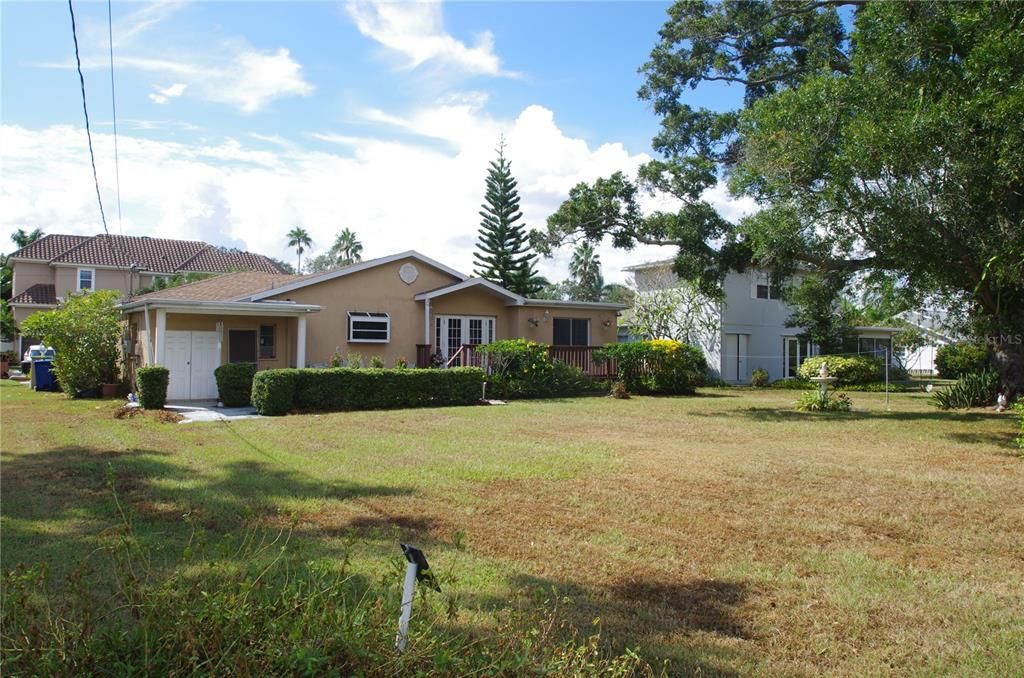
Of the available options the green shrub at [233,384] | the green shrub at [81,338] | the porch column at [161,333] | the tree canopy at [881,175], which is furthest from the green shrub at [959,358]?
the green shrub at [81,338]

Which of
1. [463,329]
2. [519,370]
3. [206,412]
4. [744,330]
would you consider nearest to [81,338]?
[206,412]

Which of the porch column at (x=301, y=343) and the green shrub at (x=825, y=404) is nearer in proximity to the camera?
the green shrub at (x=825, y=404)

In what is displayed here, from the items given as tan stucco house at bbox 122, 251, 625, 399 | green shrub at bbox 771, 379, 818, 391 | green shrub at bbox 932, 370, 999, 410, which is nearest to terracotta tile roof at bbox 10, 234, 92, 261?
tan stucco house at bbox 122, 251, 625, 399

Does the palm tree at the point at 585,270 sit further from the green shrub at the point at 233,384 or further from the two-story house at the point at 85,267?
the green shrub at the point at 233,384

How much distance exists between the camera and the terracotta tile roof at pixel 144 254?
4206 centimetres

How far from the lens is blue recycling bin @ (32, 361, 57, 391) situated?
22672 millimetres

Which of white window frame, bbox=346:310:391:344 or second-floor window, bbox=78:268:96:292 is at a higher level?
second-floor window, bbox=78:268:96:292

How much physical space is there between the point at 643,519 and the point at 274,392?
10.7m

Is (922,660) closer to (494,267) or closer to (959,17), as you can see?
(959,17)

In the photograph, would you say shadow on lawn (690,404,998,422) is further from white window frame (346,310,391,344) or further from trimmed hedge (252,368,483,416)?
white window frame (346,310,391,344)

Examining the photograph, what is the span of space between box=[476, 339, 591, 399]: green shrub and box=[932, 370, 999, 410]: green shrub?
10706 millimetres

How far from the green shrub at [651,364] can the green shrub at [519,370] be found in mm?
2640

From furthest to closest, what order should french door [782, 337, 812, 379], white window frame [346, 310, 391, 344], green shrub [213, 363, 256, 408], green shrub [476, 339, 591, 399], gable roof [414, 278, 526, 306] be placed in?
french door [782, 337, 812, 379]
gable roof [414, 278, 526, 306]
white window frame [346, 310, 391, 344]
green shrub [476, 339, 591, 399]
green shrub [213, 363, 256, 408]

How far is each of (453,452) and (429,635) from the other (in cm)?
672
